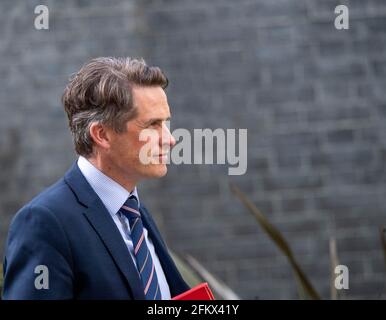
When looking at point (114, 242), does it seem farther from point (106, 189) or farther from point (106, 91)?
point (106, 91)

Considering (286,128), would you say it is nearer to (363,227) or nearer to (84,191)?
(363,227)

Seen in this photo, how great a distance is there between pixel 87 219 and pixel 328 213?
3.56 metres

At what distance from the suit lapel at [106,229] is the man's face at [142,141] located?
12cm

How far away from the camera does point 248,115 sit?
564 centimetres

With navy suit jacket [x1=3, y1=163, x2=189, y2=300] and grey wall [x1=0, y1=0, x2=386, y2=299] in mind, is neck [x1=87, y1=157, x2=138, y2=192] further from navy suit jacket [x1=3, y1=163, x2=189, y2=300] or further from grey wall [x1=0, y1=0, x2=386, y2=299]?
grey wall [x1=0, y1=0, x2=386, y2=299]

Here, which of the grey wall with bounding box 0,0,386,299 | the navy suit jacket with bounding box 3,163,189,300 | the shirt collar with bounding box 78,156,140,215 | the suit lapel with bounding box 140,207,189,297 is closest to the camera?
the navy suit jacket with bounding box 3,163,189,300

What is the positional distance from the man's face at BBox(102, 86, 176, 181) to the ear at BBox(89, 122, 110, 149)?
1cm

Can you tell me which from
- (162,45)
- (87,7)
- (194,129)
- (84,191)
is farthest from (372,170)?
(84,191)

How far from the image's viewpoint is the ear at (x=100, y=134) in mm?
2457

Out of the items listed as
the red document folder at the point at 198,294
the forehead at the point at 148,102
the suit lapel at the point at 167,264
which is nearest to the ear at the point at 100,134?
the forehead at the point at 148,102

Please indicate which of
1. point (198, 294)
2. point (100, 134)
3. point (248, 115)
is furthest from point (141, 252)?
point (248, 115)

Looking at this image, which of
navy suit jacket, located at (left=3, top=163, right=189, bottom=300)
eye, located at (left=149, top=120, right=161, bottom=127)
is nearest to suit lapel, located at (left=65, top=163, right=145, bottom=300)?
navy suit jacket, located at (left=3, top=163, right=189, bottom=300)

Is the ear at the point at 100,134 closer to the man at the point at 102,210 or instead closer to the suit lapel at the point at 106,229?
the man at the point at 102,210

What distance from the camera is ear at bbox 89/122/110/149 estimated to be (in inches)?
96.7
